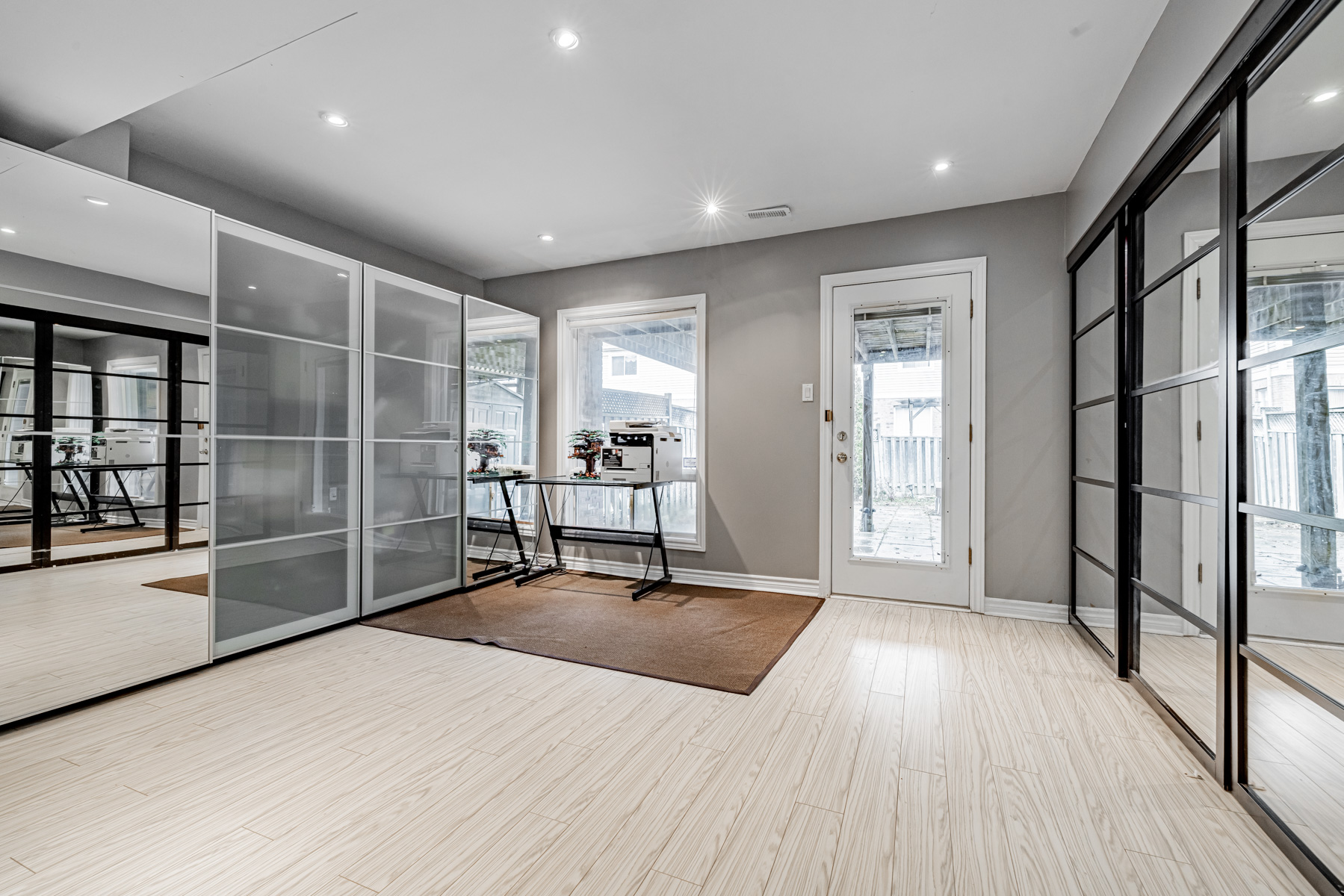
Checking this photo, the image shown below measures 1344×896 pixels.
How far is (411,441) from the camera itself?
11.8 ft

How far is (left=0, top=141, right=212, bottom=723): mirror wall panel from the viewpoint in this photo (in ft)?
6.63

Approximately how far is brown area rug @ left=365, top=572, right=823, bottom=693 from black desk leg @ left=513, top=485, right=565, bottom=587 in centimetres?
15

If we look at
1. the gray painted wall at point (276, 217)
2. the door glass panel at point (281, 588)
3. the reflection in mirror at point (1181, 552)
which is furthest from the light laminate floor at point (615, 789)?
the gray painted wall at point (276, 217)

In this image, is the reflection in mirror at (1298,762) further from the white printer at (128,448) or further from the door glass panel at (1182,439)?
the white printer at (128,448)

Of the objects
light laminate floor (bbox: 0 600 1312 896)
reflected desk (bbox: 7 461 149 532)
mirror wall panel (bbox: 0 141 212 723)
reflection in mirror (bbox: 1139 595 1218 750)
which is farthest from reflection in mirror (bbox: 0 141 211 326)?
reflection in mirror (bbox: 1139 595 1218 750)

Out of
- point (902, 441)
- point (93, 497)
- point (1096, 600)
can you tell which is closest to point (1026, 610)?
point (1096, 600)

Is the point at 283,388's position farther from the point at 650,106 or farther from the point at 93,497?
the point at 650,106

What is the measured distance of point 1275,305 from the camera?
1.37 metres

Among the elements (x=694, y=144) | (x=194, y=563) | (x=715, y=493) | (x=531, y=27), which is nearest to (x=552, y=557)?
(x=715, y=493)

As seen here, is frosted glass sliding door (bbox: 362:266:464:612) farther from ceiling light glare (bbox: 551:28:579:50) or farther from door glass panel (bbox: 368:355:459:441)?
ceiling light glare (bbox: 551:28:579:50)

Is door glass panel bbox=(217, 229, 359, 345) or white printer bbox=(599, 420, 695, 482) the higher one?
door glass panel bbox=(217, 229, 359, 345)

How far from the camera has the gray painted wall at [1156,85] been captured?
62.1 inches

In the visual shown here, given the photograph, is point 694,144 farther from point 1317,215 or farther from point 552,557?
point 552,557

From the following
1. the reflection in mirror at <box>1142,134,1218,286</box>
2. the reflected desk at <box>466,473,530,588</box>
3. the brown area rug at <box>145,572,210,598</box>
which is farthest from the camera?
the reflected desk at <box>466,473,530,588</box>
